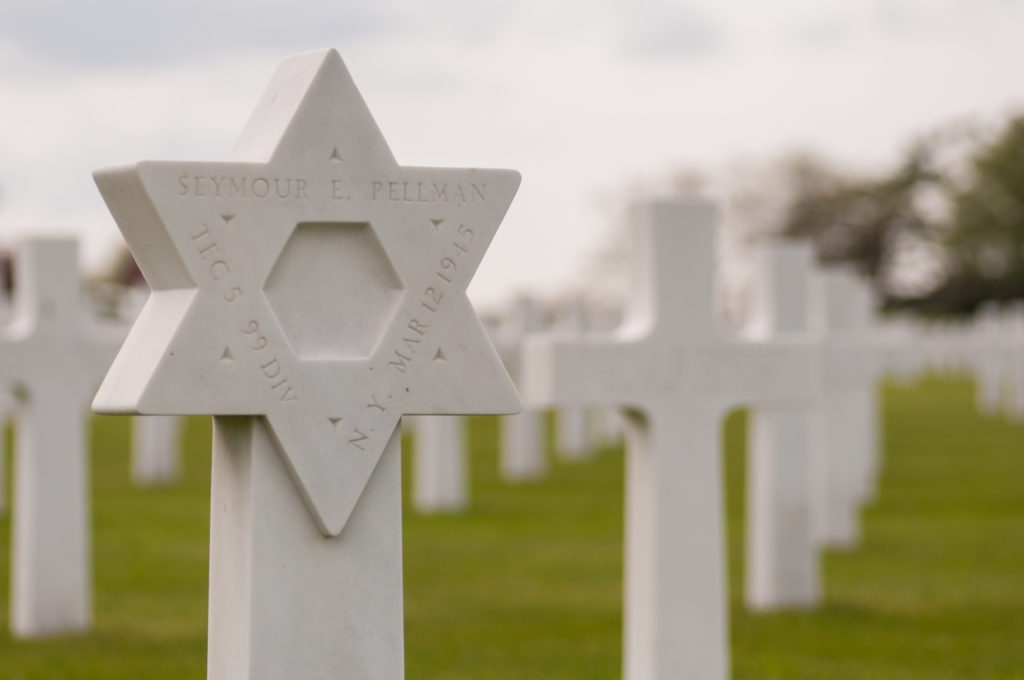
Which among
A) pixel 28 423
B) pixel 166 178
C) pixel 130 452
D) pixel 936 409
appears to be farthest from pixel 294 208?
pixel 936 409

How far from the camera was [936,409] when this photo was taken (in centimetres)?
3112

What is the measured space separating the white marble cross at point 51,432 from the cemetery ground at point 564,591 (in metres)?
0.23

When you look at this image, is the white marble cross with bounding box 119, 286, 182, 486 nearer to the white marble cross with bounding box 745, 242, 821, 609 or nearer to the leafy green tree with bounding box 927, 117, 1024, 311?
the white marble cross with bounding box 745, 242, 821, 609

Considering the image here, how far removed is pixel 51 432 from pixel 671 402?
11.7 feet

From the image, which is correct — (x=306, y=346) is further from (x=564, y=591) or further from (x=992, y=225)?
(x=992, y=225)

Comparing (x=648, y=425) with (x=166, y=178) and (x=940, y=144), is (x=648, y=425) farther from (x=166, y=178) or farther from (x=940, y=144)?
(x=940, y=144)

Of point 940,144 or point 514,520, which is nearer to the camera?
point 514,520

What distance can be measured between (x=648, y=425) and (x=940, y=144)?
63380 mm

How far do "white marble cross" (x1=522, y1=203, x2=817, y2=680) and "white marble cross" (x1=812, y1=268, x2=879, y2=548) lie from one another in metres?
4.28

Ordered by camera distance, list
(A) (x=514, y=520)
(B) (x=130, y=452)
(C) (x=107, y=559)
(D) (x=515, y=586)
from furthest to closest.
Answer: (B) (x=130, y=452), (A) (x=514, y=520), (C) (x=107, y=559), (D) (x=515, y=586)

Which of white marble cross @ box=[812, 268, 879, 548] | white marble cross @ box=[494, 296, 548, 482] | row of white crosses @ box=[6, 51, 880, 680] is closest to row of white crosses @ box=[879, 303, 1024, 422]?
white marble cross @ box=[812, 268, 879, 548]

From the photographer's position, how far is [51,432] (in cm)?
849

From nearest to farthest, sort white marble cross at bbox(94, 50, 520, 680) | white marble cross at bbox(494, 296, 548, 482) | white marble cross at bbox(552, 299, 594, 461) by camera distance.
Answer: white marble cross at bbox(94, 50, 520, 680) → white marble cross at bbox(494, 296, 548, 482) → white marble cross at bbox(552, 299, 594, 461)

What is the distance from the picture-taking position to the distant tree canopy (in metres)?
62.9
